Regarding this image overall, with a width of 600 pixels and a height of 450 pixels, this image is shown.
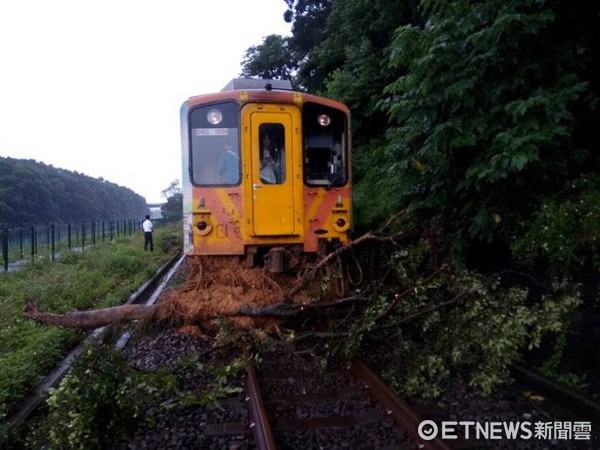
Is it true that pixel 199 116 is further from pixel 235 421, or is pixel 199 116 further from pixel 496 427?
pixel 496 427

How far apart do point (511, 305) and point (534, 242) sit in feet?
2.08

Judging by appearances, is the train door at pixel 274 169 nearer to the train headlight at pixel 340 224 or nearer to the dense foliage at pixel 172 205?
the train headlight at pixel 340 224

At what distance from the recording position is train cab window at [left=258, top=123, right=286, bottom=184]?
22.7 ft

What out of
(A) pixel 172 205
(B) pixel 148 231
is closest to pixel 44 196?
(A) pixel 172 205

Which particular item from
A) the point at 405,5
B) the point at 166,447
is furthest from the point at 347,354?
the point at 405,5

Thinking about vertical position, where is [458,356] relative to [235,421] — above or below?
above

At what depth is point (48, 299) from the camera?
9750 millimetres

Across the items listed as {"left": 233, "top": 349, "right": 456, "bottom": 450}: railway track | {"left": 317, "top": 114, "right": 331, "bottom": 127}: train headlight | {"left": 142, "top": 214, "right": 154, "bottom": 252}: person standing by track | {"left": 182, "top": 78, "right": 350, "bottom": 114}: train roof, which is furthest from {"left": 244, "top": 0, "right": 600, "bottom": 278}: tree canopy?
{"left": 142, "top": 214, "right": 154, "bottom": 252}: person standing by track

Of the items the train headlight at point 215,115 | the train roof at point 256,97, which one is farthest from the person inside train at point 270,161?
the train headlight at point 215,115

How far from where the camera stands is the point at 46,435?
4.23 metres

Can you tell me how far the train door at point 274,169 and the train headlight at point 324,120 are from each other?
40 centimetres

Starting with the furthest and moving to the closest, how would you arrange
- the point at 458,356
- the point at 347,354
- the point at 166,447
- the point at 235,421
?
the point at 347,354, the point at 458,356, the point at 235,421, the point at 166,447

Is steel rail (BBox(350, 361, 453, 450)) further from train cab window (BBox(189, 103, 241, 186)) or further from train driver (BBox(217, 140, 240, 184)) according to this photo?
train cab window (BBox(189, 103, 241, 186))

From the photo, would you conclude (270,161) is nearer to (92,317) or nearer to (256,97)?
(256,97)
